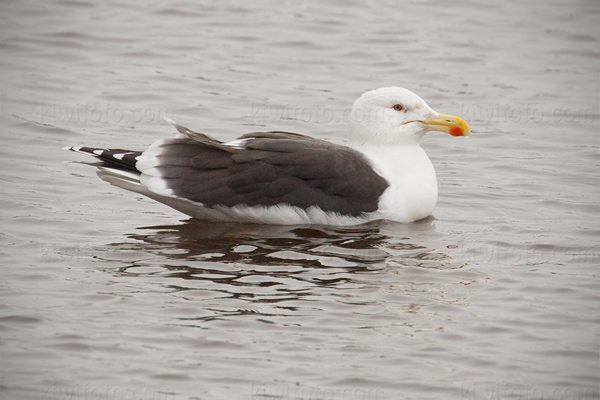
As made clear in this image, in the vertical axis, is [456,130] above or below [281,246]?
above

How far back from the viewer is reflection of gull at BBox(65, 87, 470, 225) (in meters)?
9.33

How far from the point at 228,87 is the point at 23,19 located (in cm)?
437

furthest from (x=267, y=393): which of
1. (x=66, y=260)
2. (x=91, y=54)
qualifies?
(x=91, y=54)

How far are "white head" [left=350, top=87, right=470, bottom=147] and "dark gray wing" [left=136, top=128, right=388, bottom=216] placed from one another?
1.83 feet

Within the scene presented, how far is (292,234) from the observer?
945 centimetres

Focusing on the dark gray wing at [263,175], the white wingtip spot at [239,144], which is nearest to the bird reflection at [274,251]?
the dark gray wing at [263,175]

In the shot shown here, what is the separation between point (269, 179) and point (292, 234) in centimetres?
56

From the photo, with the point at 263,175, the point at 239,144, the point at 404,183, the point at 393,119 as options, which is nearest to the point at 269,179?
the point at 263,175

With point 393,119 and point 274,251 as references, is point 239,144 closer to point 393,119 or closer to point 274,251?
point 274,251

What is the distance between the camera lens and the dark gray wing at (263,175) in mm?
9312

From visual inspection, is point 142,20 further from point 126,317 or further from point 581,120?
point 126,317

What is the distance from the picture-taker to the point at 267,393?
→ 6.51 meters

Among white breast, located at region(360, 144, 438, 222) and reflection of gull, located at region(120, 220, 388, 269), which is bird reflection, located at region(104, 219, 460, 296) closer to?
reflection of gull, located at region(120, 220, 388, 269)

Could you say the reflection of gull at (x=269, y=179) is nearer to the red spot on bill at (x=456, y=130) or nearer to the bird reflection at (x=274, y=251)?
the bird reflection at (x=274, y=251)
